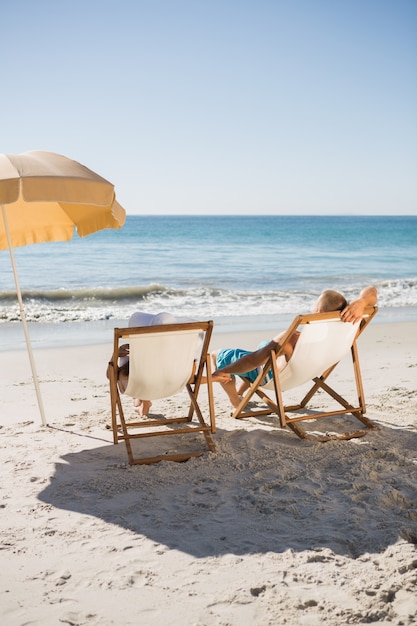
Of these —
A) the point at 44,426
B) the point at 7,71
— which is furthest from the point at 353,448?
the point at 7,71

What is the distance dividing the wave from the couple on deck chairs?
6.96 meters

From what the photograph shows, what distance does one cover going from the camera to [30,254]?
25422mm

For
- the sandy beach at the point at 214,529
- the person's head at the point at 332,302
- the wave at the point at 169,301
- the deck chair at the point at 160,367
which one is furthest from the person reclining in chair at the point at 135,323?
the wave at the point at 169,301

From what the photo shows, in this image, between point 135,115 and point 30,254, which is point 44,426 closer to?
point 30,254

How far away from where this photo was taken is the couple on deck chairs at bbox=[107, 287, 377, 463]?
3.96m

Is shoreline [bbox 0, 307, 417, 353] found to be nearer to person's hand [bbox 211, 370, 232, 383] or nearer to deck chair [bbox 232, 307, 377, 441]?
person's hand [bbox 211, 370, 232, 383]

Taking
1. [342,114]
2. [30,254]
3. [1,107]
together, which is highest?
[1,107]

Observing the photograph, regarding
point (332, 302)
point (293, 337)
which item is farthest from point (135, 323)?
point (332, 302)

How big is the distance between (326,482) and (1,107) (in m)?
28.5

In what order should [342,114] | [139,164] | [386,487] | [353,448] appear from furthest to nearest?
[139,164] < [342,114] < [353,448] < [386,487]

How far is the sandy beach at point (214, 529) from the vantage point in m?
2.33

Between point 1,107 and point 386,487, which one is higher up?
point 1,107

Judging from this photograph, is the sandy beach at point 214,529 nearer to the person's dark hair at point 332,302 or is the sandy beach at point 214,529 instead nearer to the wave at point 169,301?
the person's dark hair at point 332,302

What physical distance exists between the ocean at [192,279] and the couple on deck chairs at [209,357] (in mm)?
4634
